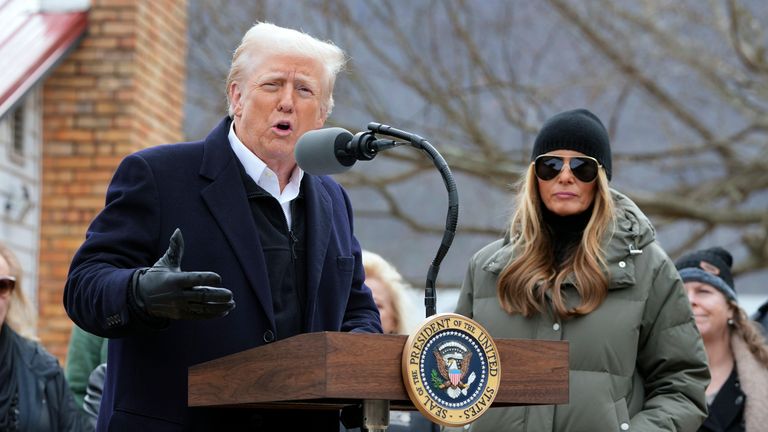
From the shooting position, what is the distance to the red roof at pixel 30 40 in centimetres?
866

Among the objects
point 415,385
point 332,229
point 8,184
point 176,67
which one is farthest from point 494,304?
point 176,67

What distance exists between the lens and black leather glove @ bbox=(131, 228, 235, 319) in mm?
2768

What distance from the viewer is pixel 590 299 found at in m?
Result: 4.32

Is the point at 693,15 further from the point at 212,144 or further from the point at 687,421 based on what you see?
the point at 212,144

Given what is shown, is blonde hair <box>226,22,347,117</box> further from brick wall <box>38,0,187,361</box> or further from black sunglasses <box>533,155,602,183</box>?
brick wall <box>38,0,187,361</box>

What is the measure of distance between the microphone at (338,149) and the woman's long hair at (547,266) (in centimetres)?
143

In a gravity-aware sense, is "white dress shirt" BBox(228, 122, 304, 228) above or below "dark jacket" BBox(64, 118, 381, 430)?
above

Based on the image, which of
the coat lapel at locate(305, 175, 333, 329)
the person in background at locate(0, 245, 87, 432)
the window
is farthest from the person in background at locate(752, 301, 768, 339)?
the window

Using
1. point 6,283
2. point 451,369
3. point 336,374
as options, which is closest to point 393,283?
point 6,283

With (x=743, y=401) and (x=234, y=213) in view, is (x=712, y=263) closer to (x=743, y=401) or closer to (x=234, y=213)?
(x=743, y=401)

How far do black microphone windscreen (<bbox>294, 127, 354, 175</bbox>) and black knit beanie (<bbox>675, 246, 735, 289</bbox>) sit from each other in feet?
12.0

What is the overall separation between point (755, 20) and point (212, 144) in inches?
488

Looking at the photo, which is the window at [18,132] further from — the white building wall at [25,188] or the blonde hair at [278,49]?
the blonde hair at [278,49]

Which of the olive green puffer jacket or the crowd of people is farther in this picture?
the olive green puffer jacket
